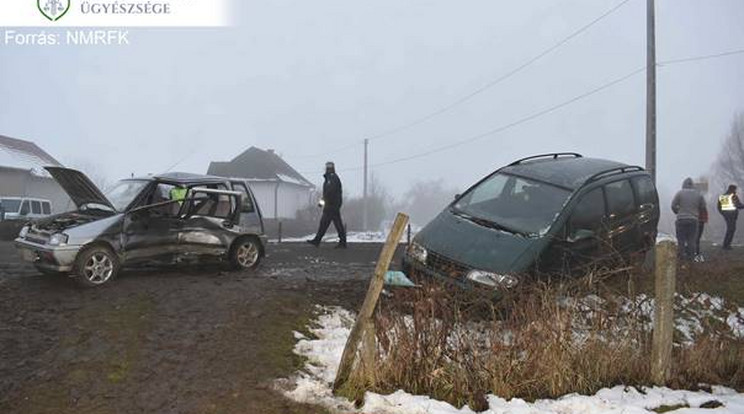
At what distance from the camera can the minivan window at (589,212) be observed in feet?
23.7

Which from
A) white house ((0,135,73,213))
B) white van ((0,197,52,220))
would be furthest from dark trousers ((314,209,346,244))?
white house ((0,135,73,213))

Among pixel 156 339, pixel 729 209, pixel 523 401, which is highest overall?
pixel 729 209

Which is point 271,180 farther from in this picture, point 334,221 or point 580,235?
point 580,235

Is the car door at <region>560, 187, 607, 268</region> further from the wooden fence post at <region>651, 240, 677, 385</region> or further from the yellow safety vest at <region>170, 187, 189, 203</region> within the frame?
the yellow safety vest at <region>170, 187, 189, 203</region>

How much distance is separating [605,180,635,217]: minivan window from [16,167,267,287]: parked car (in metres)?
5.05

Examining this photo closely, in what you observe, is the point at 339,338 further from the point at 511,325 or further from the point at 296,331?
the point at 511,325

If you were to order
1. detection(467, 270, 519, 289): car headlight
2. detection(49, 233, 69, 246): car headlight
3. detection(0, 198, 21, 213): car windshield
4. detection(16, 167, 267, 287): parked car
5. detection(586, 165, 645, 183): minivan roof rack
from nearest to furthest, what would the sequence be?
detection(467, 270, 519, 289): car headlight < detection(49, 233, 69, 246): car headlight < detection(16, 167, 267, 287): parked car < detection(586, 165, 645, 183): minivan roof rack < detection(0, 198, 21, 213): car windshield

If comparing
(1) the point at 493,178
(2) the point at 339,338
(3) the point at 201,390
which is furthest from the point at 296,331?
(1) the point at 493,178

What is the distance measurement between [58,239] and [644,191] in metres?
7.70

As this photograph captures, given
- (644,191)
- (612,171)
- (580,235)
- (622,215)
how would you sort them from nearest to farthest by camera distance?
(580,235) < (622,215) < (612,171) < (644,191)

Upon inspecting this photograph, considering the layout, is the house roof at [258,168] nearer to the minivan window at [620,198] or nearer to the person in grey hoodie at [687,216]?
the person in grey hoodie at [687,216]

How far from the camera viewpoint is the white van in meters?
19.8

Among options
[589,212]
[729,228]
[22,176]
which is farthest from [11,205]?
[729,228]

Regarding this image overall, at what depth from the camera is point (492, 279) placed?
6.29m
